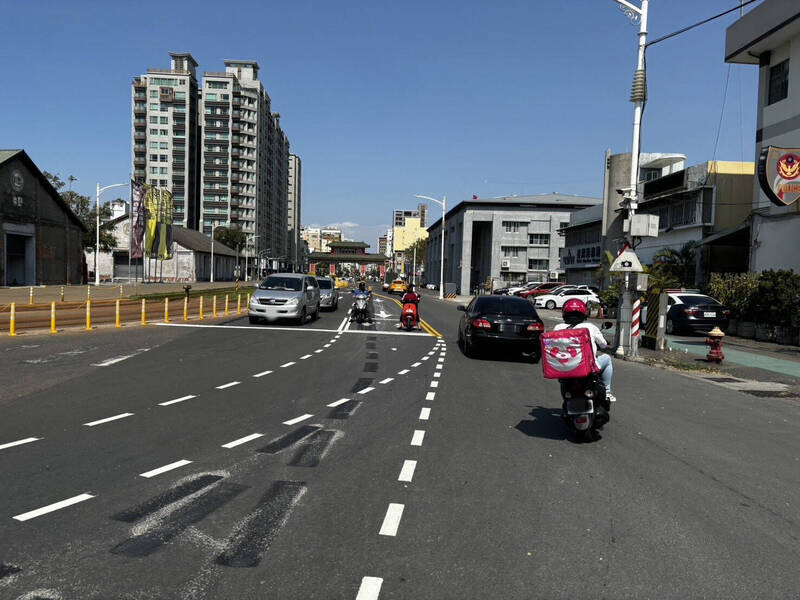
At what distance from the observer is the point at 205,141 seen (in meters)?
113

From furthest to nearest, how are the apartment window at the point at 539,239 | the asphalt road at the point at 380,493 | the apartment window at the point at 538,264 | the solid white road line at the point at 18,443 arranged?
the apartment window at the point at 539,239, the apartment window at the point at 538,264, the solid white road line at the point at 18,443, the asphalt road at the point at 380,493

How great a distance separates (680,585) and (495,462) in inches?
99.7

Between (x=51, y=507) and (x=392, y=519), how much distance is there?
254 centimetres

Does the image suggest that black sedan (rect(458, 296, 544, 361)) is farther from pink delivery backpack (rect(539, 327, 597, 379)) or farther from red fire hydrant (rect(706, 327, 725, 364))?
pink delivery backpack (rect(539, 327, 597, 379))

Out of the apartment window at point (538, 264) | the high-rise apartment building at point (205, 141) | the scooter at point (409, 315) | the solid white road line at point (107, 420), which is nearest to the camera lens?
the solid white road line at point (107, 420)

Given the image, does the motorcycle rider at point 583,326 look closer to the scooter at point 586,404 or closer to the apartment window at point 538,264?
the scooter at point 586,404

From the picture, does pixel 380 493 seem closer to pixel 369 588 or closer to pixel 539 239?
pixel 369 588

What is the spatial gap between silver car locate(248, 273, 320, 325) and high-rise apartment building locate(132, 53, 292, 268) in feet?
278

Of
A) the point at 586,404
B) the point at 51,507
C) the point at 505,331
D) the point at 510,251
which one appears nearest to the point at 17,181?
the point at 505,331

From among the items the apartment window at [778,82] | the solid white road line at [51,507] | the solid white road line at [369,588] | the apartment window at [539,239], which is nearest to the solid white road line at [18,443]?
the solid white road line at [51,507]

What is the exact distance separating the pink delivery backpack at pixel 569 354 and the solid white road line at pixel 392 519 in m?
2.66

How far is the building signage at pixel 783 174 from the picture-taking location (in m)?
21.8

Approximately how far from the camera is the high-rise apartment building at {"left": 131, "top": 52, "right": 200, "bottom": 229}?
109m

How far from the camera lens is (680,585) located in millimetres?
3580
